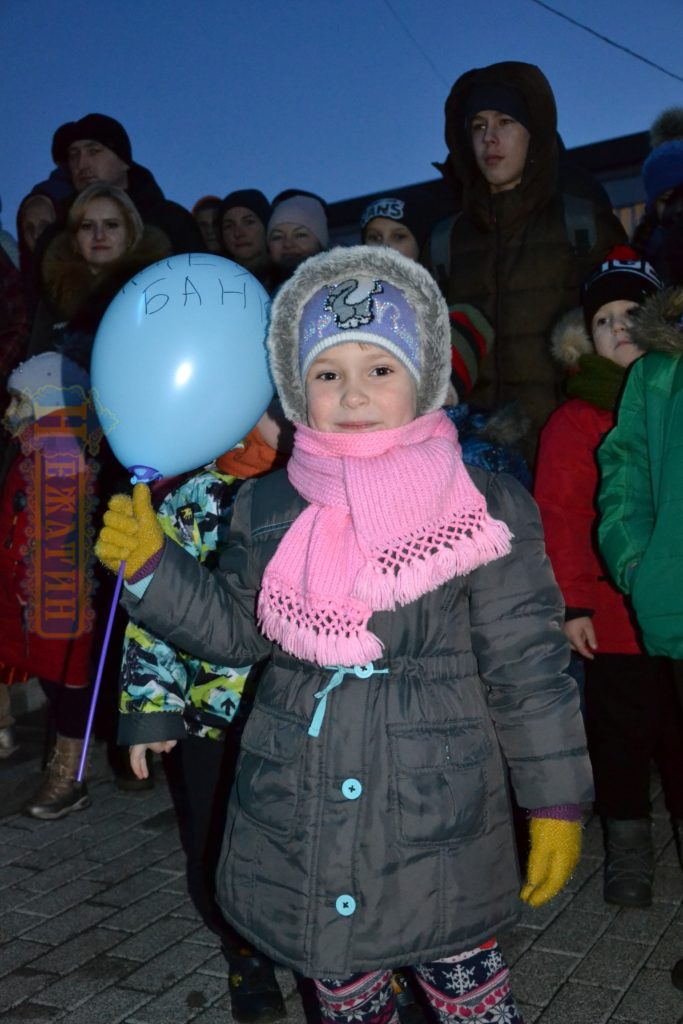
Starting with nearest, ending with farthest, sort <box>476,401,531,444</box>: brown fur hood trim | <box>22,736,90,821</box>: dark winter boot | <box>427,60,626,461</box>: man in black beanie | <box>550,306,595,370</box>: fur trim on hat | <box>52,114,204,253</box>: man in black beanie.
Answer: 1. <box>476,401,531,444</box>: brown fur hood trim
2. <box>550,306,595,370</box>: fur trim on hat
3. <box>427,60,626,461</box>: man in black beanie
4. <box>22,736,90,821</box>: dark winter boot
5. <box>52,114,204,253</box>: man in black beanie

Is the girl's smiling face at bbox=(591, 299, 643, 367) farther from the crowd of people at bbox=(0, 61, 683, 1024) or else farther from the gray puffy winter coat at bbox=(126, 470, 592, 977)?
the gray puffy winter coat at bbox=(126, 470, 592, 977)

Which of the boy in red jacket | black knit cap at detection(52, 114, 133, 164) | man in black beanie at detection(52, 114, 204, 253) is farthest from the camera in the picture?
black knit cap at detection(52, 114, 133, 164)

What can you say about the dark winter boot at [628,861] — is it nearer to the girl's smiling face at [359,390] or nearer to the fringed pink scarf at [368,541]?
the fringed pink scarf at [368,541]

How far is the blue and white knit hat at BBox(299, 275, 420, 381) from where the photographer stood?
2.36 metres

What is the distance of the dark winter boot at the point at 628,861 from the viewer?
377cm

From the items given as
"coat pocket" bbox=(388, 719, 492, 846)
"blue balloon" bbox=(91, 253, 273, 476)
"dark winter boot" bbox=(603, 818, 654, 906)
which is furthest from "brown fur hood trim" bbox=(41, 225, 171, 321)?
"coat pocket" bbox=(388, 719, 492, 846)

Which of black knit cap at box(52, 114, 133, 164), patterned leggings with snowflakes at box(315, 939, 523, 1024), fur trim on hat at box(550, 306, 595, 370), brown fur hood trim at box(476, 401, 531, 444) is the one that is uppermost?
black knit cap at box(52, 114, 133, 164)

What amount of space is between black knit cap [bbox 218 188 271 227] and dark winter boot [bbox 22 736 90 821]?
325cm

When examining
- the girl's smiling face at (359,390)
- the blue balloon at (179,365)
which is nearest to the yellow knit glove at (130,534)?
the blue balloon at (179,365)

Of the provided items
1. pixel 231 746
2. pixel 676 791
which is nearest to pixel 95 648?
pixel 231 746

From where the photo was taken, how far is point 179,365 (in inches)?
99.3

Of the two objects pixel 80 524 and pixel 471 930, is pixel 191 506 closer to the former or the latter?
pixel 471 930

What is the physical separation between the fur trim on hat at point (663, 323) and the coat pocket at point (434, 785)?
4.96 feet

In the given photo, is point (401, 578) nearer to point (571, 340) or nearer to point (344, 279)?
point (344, 279)
